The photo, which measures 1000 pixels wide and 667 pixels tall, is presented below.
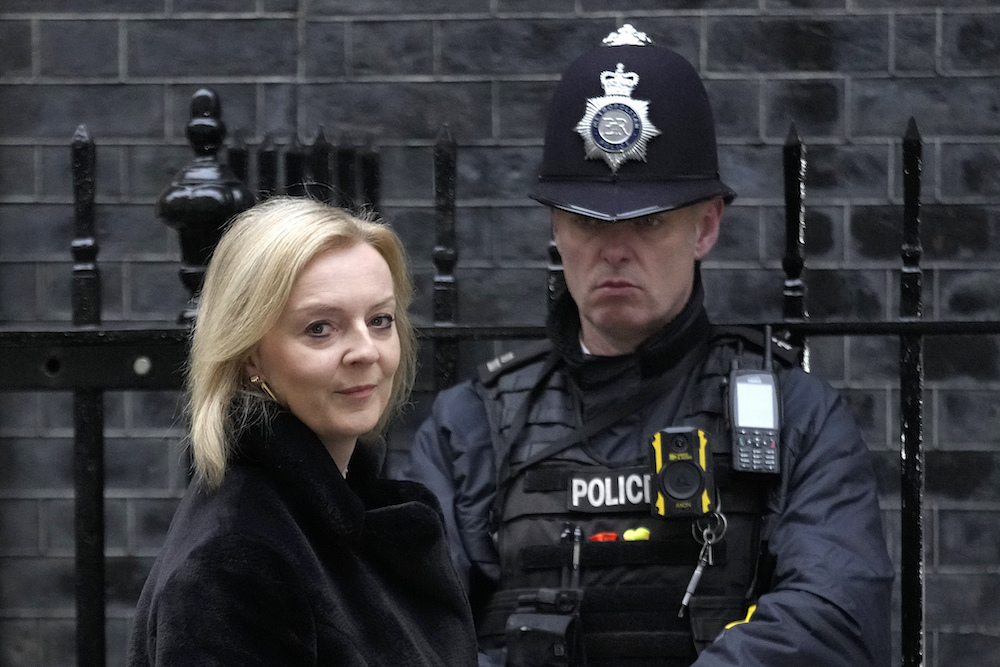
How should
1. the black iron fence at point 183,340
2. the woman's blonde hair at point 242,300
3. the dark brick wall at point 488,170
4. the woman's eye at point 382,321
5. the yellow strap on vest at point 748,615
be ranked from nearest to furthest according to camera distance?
the woman's blonde hair at point 242,300 → the woman's eye at point 382,321 → the yellow strap on vest at point 748,615 → the black iron fence at point 183,340 → the dark brick wall at point 488,170

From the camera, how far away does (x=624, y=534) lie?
294 centimetres

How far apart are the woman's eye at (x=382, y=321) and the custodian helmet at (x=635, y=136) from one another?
38.8 inches

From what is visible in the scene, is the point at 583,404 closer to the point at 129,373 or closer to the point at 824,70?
the point at 129,373

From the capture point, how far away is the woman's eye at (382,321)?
2.15m

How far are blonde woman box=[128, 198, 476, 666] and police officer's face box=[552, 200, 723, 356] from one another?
958 millimetres

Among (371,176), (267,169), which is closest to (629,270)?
(371,176)

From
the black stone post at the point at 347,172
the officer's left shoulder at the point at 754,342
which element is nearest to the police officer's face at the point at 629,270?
the officer's left shoulder at the point at 754,342

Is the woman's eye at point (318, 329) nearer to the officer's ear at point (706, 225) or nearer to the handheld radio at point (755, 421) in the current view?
the handheld radio at point (755, 421)

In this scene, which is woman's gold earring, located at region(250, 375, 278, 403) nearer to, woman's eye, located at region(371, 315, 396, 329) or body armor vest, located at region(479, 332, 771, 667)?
woman's eye, located at region(371, 315, 396, 329)

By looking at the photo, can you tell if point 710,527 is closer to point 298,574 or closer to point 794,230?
point 794,230

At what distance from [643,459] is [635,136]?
77 centimetres

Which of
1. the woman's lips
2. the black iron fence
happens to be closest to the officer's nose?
the black iron fence

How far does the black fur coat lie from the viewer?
1.80 metres

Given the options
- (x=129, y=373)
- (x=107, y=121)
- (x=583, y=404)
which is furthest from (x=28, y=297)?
(x=583, y=404)
